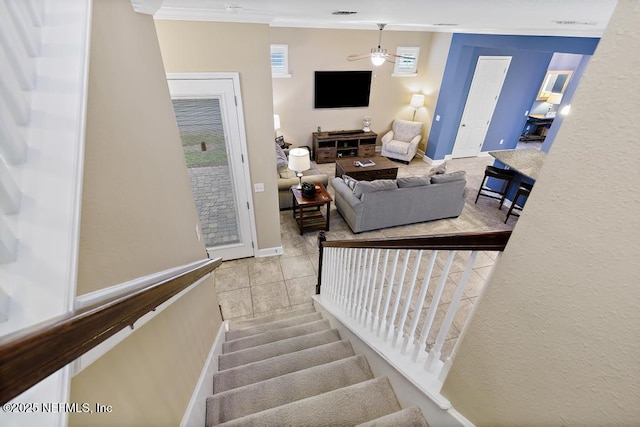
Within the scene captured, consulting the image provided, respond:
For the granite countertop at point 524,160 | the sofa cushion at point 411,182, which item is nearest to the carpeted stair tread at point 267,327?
the sofa cushion at point 411,182

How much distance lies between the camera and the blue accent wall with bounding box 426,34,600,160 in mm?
5662

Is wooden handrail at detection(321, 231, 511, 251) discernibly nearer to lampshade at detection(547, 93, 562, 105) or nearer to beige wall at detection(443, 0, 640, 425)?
beige wall at detection(443, 0, 640, 425)

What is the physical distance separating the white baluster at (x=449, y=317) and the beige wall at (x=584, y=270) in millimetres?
221

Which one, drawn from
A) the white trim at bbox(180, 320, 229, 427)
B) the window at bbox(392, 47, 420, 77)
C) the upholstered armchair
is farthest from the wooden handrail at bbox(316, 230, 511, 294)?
the window at bbox(392, 47, 420, 77)

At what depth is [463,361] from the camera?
95 centimetres

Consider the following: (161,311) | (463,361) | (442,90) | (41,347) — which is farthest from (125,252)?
(442,90)

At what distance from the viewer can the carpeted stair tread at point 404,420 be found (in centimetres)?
116

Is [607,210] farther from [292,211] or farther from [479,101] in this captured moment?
[479,101]

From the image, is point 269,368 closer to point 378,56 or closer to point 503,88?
point 378,56

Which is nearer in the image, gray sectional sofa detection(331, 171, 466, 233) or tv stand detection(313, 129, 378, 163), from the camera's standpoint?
gray sectional sofa detection(331, 171, 466, 233)

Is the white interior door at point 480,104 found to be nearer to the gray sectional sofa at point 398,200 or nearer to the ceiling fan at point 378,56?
the ceiling fan at point 378,56

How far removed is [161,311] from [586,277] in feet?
4.55

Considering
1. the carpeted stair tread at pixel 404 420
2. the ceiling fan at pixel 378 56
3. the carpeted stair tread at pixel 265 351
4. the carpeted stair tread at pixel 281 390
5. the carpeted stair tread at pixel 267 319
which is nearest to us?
the carpeted stair tread at pixel 404 420

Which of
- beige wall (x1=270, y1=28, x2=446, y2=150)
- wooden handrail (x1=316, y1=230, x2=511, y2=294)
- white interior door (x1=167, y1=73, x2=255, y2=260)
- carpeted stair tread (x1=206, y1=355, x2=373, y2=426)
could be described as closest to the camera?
wooden handrail (x1=316, y1=230, x2=511, y2=294)
